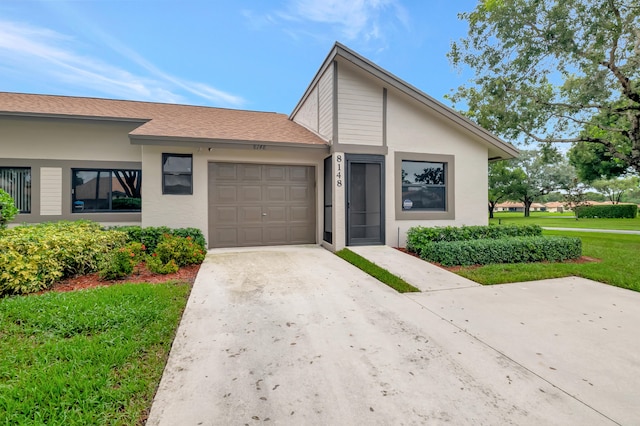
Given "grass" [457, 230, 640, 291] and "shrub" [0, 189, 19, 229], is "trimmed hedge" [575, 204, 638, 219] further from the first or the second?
"shrub" [0, 189, 19, 229]

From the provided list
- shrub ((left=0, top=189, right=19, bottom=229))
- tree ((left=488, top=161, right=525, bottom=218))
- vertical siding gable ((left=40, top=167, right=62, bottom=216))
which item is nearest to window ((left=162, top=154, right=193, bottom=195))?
shrub ((left=0, top=189, right=19, bottom=229))

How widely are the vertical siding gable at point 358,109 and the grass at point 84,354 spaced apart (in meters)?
6.07

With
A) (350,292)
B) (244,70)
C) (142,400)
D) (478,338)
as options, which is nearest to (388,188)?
(350,292)

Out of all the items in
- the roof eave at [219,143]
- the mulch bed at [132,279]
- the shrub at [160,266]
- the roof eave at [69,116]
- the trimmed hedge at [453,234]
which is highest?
the roof eave at [69,116]

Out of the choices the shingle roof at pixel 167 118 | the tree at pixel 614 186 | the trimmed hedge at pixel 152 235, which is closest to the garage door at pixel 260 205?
the shingle roof at pixel 167 118

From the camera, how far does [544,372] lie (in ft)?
8.80

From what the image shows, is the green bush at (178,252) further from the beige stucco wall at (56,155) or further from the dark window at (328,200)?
the dark window at (328,200)

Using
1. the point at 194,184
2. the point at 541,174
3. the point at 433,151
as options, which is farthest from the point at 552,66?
the point at 541,174

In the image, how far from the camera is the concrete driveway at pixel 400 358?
2176 mm

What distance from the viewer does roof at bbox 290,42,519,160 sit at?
7937 millimetres

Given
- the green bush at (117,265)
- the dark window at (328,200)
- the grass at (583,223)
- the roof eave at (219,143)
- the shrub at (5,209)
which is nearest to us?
the green bush at (117,265)

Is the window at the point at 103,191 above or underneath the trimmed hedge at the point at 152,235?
above

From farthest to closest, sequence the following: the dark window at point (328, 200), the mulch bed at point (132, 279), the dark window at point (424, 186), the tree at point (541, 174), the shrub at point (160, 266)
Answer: the tree at point (541, 174) → the dark window at point (424, 186) → the dark window at point (328, 200) → the shrub at point (160, 266) → the mulch bed at point (132, 279)

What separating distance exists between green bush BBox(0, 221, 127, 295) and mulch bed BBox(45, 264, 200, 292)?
0.51 feet
